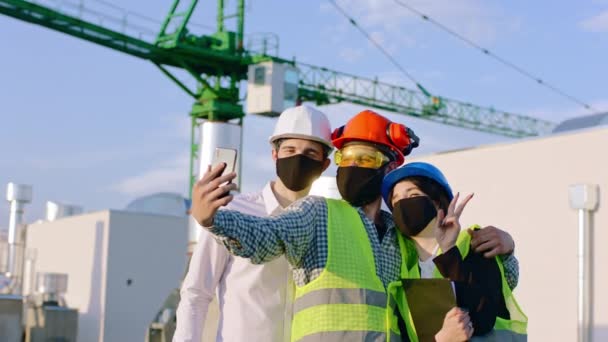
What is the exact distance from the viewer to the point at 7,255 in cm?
3347

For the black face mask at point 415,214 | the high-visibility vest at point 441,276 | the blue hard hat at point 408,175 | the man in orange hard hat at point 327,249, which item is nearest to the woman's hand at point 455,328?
the man in orange hard hat at point 327,249

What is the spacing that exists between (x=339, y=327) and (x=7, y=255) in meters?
32.5

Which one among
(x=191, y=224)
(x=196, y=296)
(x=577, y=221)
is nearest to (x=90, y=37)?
(x=191, y=224)

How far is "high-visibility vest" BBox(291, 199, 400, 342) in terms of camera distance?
3180mm

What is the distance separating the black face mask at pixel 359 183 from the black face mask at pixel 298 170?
0.76 ft

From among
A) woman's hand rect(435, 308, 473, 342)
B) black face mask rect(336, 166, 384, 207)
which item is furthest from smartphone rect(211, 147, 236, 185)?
woman's hand rect(435, 308, 473, 342)

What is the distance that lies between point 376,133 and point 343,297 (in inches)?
29.0

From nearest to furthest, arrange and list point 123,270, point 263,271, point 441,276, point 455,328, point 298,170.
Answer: point 455,328 → point 441,276 → point 298,170 → point 263,271 → point 123,270

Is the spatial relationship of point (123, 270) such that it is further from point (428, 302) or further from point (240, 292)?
point (428, 302)

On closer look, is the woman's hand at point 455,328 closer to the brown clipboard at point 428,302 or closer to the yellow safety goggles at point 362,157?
the brown clipboard at point 428,302

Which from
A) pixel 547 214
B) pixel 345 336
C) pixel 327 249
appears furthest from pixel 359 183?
pixel 547 214

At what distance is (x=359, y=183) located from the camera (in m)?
3.53

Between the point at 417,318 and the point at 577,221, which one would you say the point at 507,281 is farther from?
the point at 577,221

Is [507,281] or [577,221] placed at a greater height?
[577,221]
